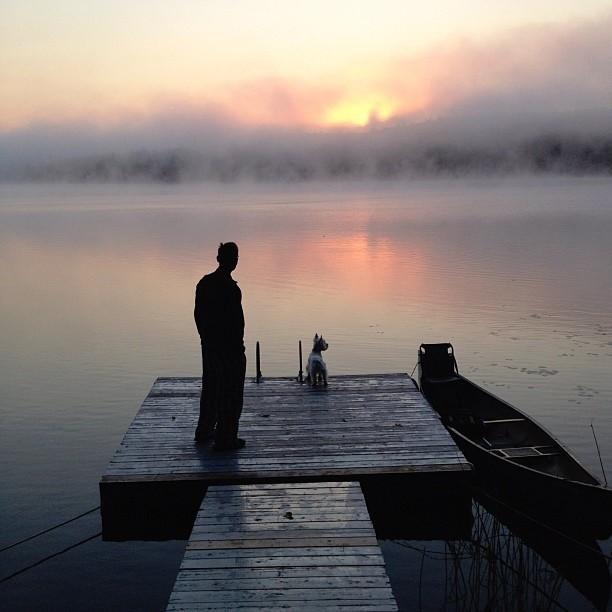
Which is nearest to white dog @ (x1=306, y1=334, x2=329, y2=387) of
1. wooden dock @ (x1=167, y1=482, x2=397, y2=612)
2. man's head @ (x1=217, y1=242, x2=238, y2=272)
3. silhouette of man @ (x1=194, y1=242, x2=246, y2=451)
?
silhouette of man @ (x1=194, y1=242, x2=246, y2=451)

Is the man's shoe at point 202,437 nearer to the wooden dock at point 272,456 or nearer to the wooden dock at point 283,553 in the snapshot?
the wooden dock at point 272,456

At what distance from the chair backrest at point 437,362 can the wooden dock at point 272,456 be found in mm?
2784

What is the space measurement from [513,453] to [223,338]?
16.9 ft

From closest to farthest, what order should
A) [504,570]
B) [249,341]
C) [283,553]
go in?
[283,553] < [504,570] < [249,341]

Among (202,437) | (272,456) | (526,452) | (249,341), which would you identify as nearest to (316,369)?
(202,437)

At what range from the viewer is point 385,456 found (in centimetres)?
1097

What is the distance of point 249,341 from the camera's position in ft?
81.6

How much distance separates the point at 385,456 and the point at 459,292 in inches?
965

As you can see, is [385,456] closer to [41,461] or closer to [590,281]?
[41,461]

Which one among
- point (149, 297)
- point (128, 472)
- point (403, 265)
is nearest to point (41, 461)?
point (128, 472)

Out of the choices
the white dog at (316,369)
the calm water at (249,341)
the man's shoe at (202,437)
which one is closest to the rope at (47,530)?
the calm water at (249,341)

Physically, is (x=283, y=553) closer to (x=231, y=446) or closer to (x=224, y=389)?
(x=224, y=389)

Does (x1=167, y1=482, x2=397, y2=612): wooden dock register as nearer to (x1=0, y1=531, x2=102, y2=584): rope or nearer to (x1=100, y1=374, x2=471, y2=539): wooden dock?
(x1=100, y1=374, x2=471, y2=539): wooden dock

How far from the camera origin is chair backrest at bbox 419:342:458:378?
1648 cm
